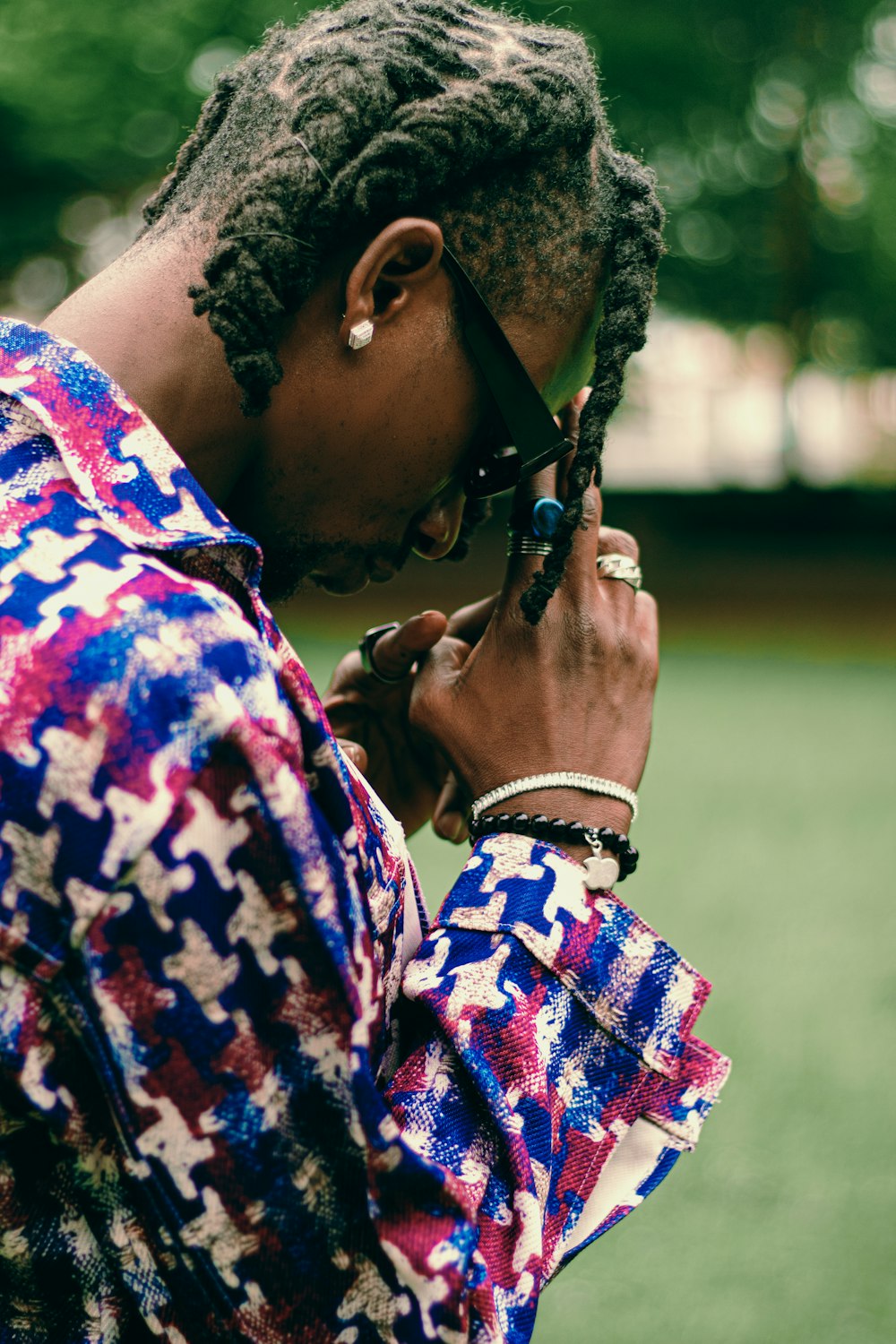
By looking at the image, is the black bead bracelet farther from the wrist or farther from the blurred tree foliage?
the blurred tree foliage

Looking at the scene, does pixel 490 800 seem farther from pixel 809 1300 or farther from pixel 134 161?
pixel 134 161

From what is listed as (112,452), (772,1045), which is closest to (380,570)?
(112,452)

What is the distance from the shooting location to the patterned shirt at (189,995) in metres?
0.96

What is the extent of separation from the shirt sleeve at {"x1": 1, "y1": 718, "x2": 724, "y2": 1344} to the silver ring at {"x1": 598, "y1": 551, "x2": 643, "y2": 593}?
72cm

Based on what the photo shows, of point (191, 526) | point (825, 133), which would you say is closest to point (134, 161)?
point (825, 133)

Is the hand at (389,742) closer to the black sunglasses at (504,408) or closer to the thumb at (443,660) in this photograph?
the thumb at (443,660)

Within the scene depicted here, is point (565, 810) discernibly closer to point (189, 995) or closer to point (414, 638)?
point (414, 638)

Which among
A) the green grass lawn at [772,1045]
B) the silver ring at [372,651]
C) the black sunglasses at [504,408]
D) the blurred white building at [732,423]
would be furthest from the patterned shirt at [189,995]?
the blurred white building at [732,423]

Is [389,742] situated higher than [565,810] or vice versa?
[389,742]

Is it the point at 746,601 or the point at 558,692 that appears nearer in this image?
the point at 558,692

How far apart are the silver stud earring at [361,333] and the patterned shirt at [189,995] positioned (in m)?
0.34

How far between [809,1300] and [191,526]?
9.93 feet

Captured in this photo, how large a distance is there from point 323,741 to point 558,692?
0.57m

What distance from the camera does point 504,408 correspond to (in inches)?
61.8
